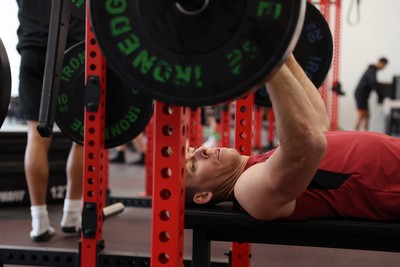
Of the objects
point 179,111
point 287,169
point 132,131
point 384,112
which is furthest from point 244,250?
point 384,112

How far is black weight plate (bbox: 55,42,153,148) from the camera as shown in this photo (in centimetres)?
179

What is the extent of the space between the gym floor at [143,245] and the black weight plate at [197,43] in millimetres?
1338

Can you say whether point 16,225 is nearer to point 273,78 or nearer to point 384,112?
point 273,78

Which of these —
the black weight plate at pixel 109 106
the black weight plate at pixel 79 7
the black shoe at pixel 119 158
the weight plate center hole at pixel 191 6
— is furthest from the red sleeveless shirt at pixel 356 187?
the black shoe at pixel 119 158

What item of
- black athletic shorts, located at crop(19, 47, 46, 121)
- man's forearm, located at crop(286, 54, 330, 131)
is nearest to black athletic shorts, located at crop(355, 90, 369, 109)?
black athletic shorts, located at crop(19, 47, 46, 121)

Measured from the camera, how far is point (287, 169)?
105 centimetres

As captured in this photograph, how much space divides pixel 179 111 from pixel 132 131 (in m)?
0.84

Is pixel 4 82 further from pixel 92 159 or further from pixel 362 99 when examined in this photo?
pixel 362 99

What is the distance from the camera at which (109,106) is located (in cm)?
181

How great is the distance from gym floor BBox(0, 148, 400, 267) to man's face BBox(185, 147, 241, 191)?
0.73m

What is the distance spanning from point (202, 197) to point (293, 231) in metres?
0.30

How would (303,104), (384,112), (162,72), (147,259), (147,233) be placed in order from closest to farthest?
(162,72)
(303,104)
(147,259)
(147,233)
(384,112)

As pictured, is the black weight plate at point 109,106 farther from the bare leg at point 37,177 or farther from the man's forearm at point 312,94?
the man's forearm at point 312,94

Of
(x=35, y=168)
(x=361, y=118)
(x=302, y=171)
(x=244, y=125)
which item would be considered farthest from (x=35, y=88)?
(x=361, y=118)
